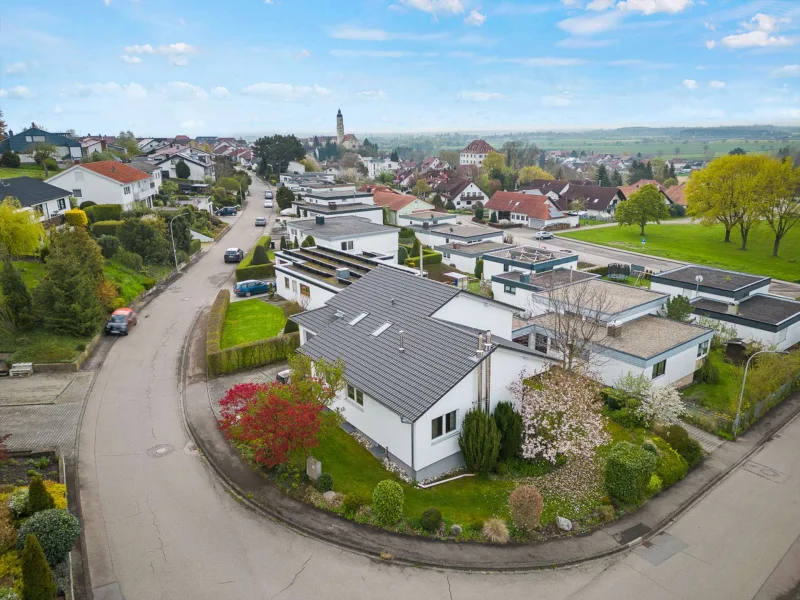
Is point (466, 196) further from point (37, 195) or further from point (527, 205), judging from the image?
point (37, 195)

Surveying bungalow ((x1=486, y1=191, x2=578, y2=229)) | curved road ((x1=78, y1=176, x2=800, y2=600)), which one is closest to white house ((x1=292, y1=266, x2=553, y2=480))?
curved road ((x1=78, y1=176, x2=800, y2=600))

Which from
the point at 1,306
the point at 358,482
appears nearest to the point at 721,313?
the point at 358,482

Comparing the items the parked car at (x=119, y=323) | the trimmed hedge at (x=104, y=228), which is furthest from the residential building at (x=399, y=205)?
the parked car at (x=119, y=323)

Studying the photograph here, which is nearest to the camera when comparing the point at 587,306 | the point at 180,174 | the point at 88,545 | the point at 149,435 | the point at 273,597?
the point at 273,597

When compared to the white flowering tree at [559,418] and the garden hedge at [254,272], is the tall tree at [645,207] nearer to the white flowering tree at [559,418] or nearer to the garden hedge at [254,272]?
the garden hedge at [254,272]

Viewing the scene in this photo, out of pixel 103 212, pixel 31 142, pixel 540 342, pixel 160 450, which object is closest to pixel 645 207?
pixel 540 342

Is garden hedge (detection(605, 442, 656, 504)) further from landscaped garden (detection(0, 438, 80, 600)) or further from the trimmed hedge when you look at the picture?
the trimmed hedge

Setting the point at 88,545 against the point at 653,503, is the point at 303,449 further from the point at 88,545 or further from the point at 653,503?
the point at 653,503

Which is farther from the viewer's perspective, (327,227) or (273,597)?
Result: (327,227)
